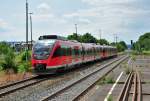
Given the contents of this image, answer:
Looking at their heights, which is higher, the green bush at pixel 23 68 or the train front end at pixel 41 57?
the train front end at pixel 41 57

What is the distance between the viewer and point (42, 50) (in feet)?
101

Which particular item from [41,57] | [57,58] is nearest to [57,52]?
[57,58]

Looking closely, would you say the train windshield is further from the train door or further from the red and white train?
the train door

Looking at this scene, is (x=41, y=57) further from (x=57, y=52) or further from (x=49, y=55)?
(x=57, y=52)

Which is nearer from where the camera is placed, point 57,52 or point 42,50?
point 42,50

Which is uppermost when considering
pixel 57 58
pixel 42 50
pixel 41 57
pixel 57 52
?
pixel 42 50

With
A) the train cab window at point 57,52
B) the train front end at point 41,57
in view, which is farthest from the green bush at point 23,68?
the train front end at point 41,57

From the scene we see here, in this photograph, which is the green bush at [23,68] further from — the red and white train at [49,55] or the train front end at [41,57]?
the train front end at [41,57]

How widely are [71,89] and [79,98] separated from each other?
4.11 m

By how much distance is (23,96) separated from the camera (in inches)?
754

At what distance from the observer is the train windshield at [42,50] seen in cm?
3064

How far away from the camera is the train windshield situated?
101 feet

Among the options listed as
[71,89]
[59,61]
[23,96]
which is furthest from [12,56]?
[23,96]

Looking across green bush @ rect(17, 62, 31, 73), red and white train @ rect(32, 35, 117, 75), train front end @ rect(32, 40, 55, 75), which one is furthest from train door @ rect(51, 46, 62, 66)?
green bush @ rect(17, 62, 31, 73)
